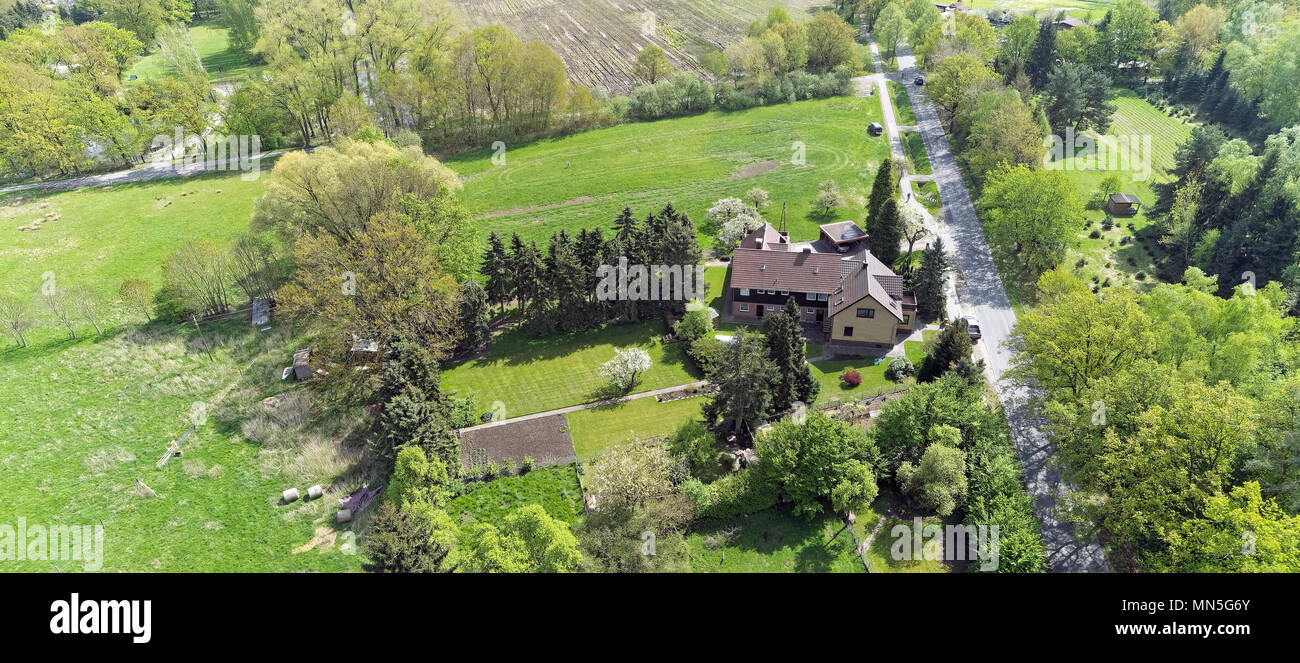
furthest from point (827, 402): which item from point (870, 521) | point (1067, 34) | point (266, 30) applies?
point (1067, 34)

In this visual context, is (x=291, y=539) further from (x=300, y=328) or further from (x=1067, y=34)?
(x=1067, y=34)

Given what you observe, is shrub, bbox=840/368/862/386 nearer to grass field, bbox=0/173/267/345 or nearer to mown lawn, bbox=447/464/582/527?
mown lawn, bbox=447/464/582/527

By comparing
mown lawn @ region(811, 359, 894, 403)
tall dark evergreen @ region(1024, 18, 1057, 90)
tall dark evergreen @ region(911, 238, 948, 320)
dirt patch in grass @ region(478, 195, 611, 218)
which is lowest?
mown lawn @ region(811, 359, 894, 403)

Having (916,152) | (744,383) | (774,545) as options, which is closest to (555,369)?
(744,383)

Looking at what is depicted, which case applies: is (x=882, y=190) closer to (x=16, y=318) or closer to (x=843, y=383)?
(x=843, y=383)

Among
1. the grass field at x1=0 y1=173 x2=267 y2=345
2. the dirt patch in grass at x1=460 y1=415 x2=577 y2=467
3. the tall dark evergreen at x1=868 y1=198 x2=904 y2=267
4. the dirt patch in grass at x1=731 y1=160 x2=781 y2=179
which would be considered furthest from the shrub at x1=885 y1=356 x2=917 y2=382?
the grass field at x1=0 y1=173 x2=267 y2=345

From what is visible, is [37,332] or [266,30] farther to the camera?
[266,30]

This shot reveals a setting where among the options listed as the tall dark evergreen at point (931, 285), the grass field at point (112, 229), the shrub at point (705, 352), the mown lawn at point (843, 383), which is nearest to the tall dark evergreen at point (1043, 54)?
the tall dark evergreen at point (931, 285)
